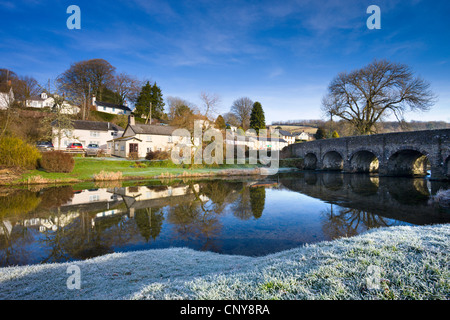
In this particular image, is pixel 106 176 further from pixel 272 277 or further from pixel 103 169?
pixel 272 277

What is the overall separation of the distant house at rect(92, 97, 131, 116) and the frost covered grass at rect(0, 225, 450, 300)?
58130 mm

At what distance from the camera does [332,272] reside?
10.3 ft

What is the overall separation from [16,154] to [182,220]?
18.8 meters

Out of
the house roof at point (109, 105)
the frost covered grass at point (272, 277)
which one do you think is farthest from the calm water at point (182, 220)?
the house roof at point (109, 105)

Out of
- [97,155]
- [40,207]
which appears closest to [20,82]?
[97,155]

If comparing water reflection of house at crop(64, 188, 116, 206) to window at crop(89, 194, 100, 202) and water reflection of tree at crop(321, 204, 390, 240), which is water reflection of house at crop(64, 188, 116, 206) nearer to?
window at crop(89, 194, 100, 202)

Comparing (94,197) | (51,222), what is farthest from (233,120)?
(51,222)

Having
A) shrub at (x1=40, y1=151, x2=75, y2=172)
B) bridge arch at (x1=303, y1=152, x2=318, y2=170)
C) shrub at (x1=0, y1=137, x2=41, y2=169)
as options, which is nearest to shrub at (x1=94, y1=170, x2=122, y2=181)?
shrub at (x1=40, y1=151, x2=75, y2=172)

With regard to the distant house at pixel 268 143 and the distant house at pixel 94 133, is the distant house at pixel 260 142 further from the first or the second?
the distant house at pixel 94 133

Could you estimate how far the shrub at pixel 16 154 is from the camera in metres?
17.9

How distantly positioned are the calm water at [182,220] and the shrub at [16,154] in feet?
18.3
